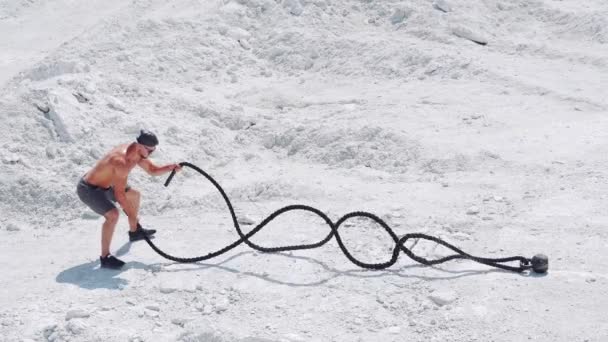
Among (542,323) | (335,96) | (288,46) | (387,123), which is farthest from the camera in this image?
(288,46)

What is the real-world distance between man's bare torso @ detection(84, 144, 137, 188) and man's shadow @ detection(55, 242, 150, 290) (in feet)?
2.62

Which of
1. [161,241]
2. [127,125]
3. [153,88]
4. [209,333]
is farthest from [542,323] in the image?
[153,88]

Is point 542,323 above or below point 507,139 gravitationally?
below

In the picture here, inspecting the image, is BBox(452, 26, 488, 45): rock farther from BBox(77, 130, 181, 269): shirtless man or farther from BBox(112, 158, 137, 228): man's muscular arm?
BBox(112, 158, 137, 228): man's muscular arm

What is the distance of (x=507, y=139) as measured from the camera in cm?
937

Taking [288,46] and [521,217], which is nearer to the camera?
[521,217]

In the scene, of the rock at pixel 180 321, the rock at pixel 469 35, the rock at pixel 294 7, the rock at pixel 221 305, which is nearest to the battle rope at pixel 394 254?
the rock at pixel 221 305

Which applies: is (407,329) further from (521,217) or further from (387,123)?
(387,123)

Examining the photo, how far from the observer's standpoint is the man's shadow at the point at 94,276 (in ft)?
21.5

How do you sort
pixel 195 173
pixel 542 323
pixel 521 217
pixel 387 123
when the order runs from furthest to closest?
pixel 387 123 < pixel 195 173 < pixel 521 217 < pixel 542 323

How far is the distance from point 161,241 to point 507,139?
4625mm

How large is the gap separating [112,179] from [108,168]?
0.40ft

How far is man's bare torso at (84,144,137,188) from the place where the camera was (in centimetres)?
656

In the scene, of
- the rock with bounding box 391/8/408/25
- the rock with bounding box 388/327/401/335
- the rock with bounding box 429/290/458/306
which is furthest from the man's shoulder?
the rock with bounding box 391/8/408/25
